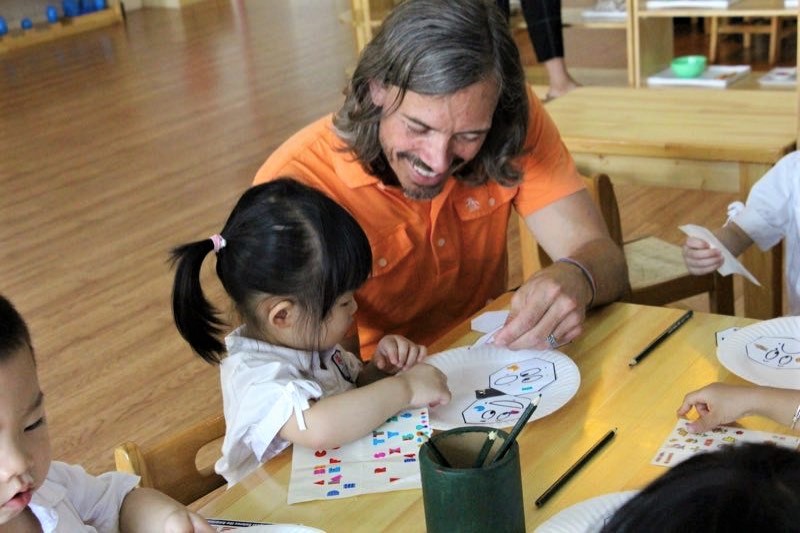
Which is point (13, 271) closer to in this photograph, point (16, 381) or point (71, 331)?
point (71, 331)

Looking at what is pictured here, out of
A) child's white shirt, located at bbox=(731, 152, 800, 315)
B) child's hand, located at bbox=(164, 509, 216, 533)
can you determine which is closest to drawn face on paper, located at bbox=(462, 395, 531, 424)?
child's hand, located at bbox=(164, 509, 216, 533)

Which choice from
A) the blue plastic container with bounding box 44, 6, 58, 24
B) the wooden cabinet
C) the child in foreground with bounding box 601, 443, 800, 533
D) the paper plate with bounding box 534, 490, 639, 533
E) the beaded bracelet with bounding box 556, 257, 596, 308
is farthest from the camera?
the blue plastic container with bounding box 44, 6, 58, 24

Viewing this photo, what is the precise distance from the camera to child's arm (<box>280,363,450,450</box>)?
4.54ft

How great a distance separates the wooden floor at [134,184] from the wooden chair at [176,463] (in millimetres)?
1447

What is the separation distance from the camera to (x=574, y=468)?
4.19 ft

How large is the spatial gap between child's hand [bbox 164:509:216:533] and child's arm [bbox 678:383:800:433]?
1.93 feet

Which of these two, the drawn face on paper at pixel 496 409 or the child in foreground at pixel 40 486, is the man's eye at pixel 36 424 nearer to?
the child in foreground at pixel 40 486

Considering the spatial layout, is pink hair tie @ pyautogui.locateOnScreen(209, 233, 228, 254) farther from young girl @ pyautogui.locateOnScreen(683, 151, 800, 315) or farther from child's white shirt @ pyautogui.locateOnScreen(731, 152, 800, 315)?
child's white shirt @ pyautogui.locateOnScreen(731, 152, 800, 315)

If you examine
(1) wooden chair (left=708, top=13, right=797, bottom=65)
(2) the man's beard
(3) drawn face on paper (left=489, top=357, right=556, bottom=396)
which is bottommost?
(1) wooden chair (left=708, top=13, right=797, bottom=65)

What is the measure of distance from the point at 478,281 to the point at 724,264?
45cm

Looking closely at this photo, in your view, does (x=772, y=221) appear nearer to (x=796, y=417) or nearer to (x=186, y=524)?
(x=796, y=417)

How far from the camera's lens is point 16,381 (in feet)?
3.45

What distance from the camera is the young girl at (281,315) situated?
4.73ft

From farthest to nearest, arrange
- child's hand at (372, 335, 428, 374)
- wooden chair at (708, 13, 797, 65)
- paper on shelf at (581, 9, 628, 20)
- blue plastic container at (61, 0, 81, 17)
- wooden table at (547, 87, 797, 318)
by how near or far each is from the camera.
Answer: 1. blue plastic container at (61, 0, 81, 17)
2. wooden chair at (708, 13, 797, 65)
3. paper on shelf at (581, 9, 628, 20)
4. wooden table at (547, 87, 797, 318)
5. child's hand at (372, 335, 428, 374)
